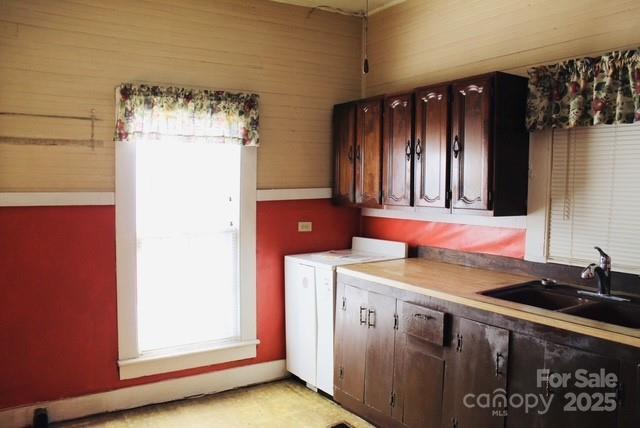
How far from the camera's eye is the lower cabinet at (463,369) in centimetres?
226

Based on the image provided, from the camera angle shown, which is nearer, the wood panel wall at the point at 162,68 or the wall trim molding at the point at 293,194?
the wood panel wall at the point at 162,68

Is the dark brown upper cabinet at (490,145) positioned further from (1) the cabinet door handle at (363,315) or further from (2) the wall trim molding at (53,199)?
(2) the wall trim molding at (53,199)

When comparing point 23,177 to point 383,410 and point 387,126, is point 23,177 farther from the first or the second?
point 383,410

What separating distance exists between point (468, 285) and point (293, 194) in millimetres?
1776

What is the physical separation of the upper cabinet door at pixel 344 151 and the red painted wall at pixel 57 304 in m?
1.83

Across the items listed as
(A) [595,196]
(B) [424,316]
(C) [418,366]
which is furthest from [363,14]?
(C) [418,366]

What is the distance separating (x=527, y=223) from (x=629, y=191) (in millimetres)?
649

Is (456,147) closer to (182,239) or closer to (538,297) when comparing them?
(538,297)

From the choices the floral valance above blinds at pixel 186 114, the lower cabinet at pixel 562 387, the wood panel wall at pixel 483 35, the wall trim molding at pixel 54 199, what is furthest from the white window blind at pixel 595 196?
the wall trim molding at pixel 54 199

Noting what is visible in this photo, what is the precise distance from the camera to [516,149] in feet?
10.7

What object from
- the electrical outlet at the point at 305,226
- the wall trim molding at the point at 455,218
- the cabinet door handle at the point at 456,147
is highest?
the cabinet door handle at the point at 456,147

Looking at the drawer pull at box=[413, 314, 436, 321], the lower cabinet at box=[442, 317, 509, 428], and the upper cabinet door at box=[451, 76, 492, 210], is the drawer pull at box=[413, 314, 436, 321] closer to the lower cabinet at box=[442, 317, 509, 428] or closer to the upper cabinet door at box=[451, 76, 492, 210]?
the lower cabinet at box=[442, 317, 509, 428]

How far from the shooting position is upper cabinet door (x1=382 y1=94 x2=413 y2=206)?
3.75 meters

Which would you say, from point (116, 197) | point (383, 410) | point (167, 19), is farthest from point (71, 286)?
point (383, 410)
